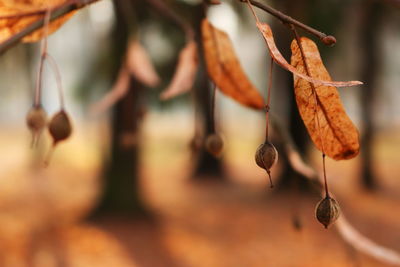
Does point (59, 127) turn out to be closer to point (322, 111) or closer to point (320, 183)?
point (322, 111)

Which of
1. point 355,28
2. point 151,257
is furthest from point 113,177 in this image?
point 355,28

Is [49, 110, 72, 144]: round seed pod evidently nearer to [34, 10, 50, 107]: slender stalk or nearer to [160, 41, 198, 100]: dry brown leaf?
[34, 10, 50, 107]: slender stalk

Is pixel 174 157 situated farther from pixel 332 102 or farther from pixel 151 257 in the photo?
pixel 332 102

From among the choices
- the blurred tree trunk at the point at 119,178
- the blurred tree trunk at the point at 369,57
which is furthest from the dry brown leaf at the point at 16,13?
the blurred tree trunk at the point at 369,57

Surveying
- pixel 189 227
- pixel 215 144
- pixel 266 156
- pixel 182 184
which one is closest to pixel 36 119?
pixel 215 144

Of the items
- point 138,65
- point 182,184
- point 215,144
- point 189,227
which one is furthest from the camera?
point 182,184
